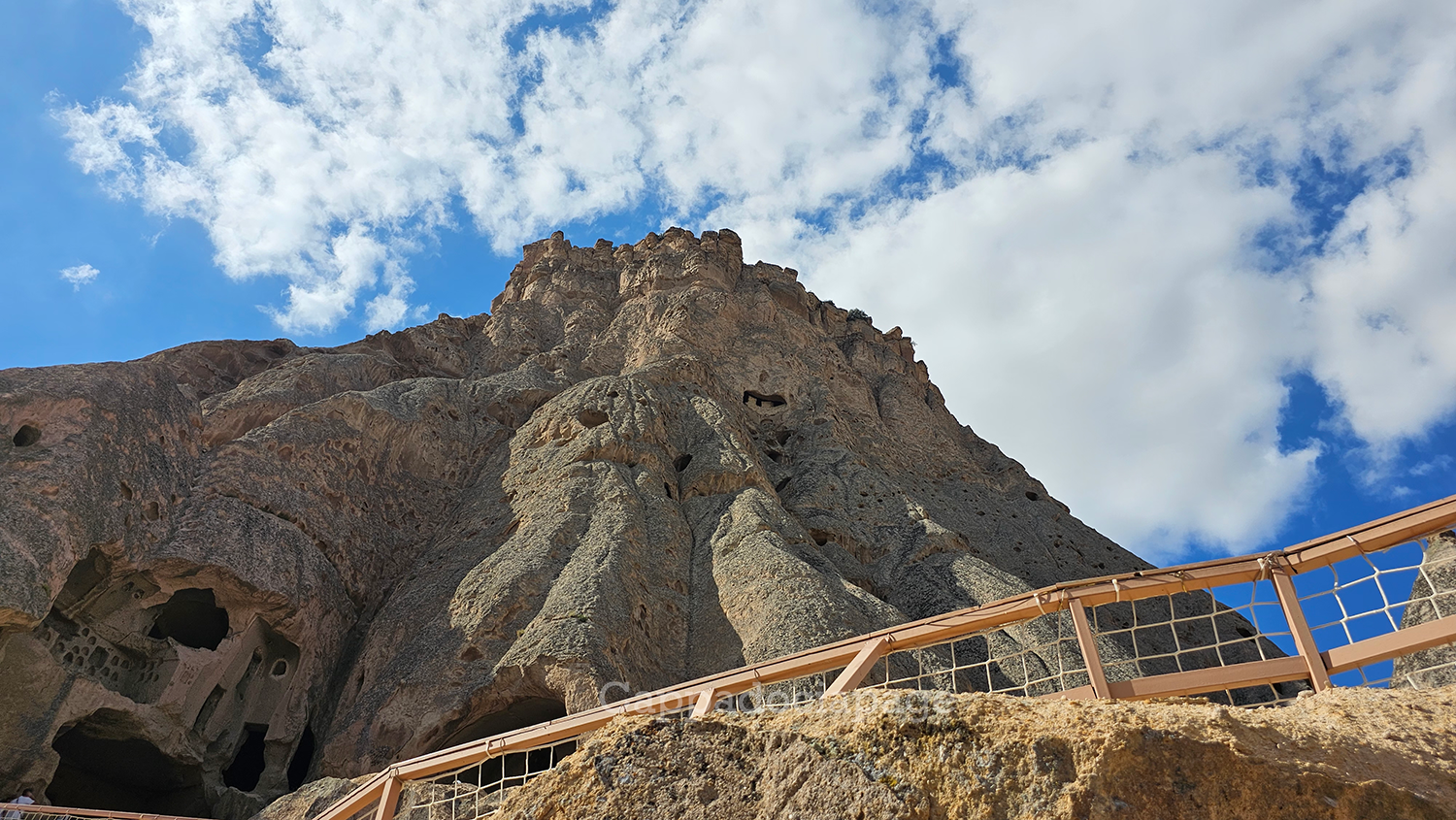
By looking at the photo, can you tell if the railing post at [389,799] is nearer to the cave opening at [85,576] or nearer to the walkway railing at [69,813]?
the walkway railing at [69,813]

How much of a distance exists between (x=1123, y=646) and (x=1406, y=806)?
850 inches

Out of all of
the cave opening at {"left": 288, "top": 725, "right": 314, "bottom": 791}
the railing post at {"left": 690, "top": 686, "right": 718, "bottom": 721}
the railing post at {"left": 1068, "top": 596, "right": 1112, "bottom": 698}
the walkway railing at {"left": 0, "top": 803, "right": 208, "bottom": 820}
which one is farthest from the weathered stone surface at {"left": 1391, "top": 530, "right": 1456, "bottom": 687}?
the cave opening at {"left": 288, "top": 725, "right": 314, "bottom": 791}

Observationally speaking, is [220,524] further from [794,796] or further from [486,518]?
[794,796]

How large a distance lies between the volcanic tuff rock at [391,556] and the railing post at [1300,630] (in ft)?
→ 41.9

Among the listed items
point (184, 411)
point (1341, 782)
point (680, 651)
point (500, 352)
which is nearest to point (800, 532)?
point (680, 651)

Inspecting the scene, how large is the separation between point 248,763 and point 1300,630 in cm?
2252

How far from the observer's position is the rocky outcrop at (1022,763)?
16.4 ft

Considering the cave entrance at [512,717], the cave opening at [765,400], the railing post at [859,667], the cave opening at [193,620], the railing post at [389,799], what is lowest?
the railing post at [389,799]

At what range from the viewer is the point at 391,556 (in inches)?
1025

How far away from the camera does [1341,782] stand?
500cm

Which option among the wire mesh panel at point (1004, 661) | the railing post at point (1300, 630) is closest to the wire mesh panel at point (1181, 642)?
the wire mesh panel at point (1004, 661)

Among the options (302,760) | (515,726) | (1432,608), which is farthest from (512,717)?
(1432,608)

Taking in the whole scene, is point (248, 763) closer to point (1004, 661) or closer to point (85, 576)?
point (85, 576)

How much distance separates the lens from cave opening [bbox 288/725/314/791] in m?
20.3
